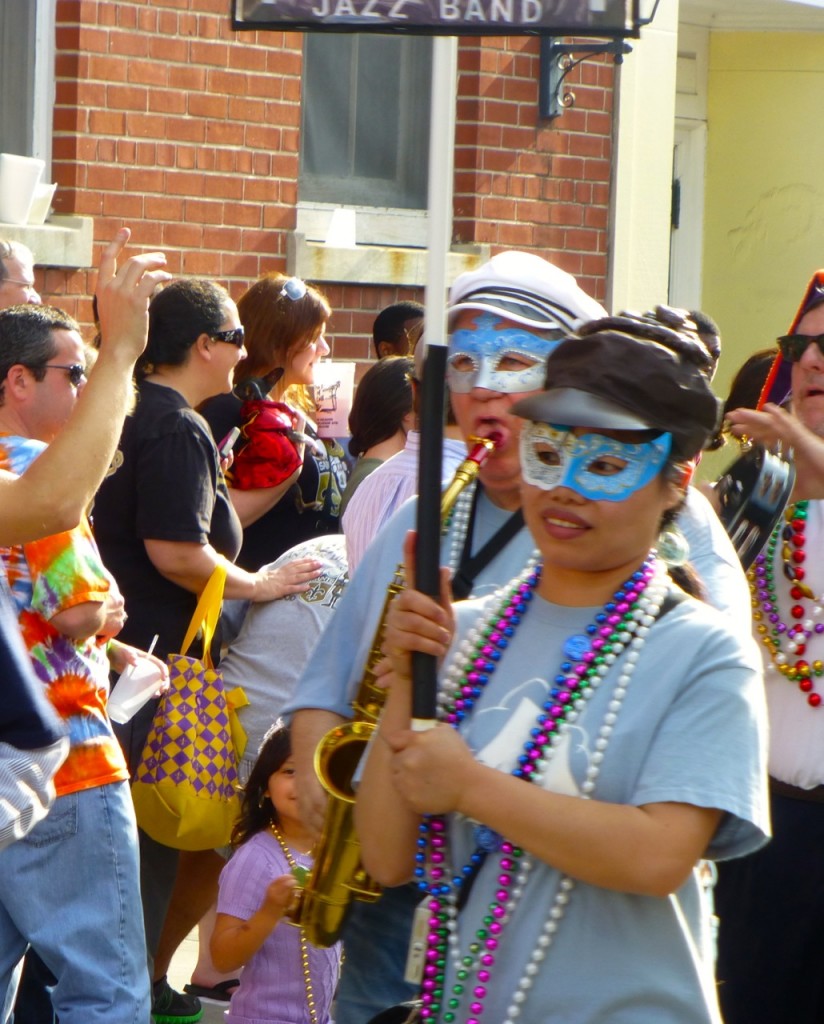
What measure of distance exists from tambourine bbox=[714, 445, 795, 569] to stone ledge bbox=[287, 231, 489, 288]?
388 centimetres

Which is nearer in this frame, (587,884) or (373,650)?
(587,884)

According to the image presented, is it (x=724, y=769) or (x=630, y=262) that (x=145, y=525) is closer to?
(x=724, y=769)

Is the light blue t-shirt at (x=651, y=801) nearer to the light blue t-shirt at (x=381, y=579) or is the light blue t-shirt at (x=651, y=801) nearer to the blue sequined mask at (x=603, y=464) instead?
the blue sequined mask at (x=603, y=464)

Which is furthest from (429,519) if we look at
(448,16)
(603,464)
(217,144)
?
(217,144)

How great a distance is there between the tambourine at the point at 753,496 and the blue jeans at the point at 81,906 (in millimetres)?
1471

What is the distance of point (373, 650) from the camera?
9.23 ft

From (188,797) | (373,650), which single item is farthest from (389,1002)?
(188,797)

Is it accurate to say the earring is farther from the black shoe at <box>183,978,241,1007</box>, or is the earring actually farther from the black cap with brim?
the black shoe at <box>183,978,241,1007</box>

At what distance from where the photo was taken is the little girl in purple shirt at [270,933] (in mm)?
4406

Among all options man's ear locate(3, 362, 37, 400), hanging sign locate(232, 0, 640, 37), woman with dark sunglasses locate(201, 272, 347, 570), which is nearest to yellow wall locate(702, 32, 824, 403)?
woman with dark sunglasses locate(201, 272, 347, 570)

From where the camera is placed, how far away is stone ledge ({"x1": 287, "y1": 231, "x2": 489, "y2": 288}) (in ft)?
23.9

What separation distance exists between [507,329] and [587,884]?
119 centimetres

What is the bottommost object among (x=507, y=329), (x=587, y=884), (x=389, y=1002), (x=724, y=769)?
(x=389, y=1002)

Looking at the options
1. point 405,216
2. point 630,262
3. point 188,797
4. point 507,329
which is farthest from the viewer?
point 630,262
